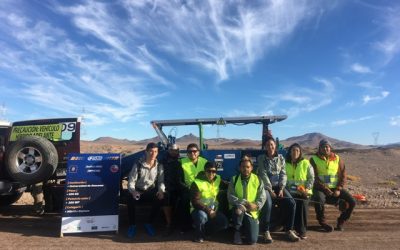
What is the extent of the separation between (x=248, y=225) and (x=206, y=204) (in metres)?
0.83

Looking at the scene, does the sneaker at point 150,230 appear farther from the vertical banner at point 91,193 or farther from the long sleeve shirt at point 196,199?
the long sleeve shirt at point 196,199

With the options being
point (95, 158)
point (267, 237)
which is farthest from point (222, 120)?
point (267, 237)

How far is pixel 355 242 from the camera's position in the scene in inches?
269

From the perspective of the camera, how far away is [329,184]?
7.97 m

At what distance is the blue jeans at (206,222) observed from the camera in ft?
22.5

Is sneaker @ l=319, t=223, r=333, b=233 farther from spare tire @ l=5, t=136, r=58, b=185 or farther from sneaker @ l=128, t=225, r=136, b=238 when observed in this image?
spare tire @ l=5, t=136, r=58, b=185

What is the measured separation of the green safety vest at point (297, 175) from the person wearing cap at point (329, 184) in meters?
0.51

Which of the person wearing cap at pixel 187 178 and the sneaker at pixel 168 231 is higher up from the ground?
the person wearing cap at pixel 187 178

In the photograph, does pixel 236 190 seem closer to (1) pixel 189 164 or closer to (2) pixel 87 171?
(1) pixel 189 164

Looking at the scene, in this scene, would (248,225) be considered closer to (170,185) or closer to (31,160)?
(170,185)

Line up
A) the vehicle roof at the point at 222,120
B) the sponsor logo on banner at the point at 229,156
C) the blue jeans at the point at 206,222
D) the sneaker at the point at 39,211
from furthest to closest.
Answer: the vehicle roof at the point at 222,120, the sneaker at the point at 39,211, the sponsor logo on banner at the point at 229,156, the blue jeans at the point at 206,222

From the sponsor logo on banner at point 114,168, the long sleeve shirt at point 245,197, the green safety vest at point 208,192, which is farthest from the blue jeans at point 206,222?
the sponsor logo on banner at point 114,168

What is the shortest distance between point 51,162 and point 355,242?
6.28 m

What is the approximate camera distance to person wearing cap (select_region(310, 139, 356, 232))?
7711mm
